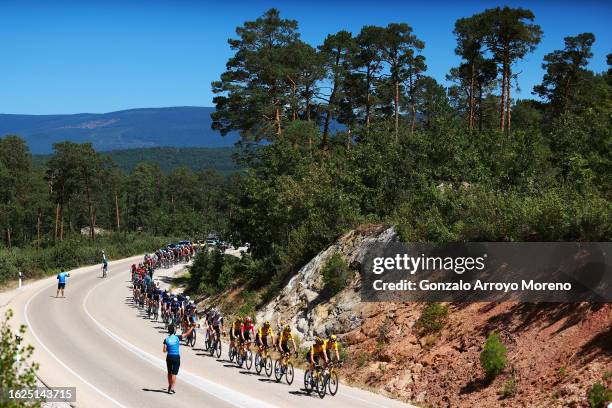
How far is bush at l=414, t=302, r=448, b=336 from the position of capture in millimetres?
19297

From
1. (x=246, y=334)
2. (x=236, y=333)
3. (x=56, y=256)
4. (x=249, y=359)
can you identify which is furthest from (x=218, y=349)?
(x=56, y=256)

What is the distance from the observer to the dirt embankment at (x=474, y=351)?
48.0 ft

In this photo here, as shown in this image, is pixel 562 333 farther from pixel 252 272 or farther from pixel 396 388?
pixel 252 272

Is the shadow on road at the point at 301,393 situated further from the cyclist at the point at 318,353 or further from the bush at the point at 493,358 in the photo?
the bush at the point at 493,358

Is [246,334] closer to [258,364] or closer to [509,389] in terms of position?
[258,364]

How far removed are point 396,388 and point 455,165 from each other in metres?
16.1

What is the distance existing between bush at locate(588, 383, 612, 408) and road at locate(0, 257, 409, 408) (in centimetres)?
477

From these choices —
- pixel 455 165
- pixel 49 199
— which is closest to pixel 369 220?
pixel 455 165

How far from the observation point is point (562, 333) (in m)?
16.0

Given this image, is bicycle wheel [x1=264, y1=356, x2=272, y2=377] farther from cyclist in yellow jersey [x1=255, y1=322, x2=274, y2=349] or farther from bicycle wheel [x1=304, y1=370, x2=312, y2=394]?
bicycle wheel [x1=304, y1=370, x2=312, y2=394]

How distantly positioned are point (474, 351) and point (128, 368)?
1049 cm

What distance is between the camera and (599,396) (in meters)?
13.0

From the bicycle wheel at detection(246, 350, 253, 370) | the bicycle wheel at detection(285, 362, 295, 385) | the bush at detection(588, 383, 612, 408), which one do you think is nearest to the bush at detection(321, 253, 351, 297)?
the bicycle wheel at detection(246, 350, 253, 370)

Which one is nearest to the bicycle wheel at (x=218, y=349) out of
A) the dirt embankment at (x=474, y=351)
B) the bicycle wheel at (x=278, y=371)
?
the dirt embankment at (x=474, y=351)
